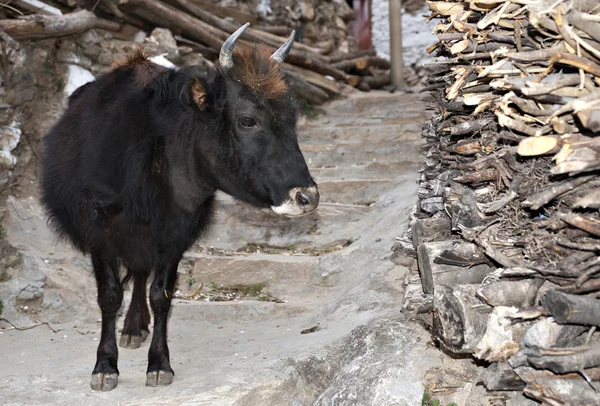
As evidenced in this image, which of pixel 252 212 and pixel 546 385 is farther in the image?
pixel 252 212

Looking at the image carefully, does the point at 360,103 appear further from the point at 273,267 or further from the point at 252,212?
the point at 273,267

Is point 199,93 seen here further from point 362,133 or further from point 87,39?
point 362,133

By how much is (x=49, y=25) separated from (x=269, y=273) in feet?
11.6

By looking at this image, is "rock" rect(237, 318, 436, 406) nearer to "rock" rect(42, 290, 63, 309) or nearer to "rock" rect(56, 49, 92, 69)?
"rock" rect(42, 290, 63, 309)

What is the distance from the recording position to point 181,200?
4.99m

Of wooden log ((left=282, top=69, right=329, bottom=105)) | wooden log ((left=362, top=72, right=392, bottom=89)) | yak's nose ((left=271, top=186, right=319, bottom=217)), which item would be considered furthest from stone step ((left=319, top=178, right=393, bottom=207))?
wooden log ((left=362, top=72, right=392, bottom=89))

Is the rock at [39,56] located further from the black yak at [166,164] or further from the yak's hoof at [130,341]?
the yak's hoof at [130,341]

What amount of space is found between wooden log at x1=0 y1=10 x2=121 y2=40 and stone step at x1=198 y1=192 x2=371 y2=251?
2465 millimetres

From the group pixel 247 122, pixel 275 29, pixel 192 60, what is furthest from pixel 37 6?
pixel 275 29

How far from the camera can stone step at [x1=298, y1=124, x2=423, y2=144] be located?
32.7 ft

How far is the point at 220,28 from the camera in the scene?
10852 mm

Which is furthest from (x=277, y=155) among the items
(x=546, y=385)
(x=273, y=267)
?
(x=273, y=267)

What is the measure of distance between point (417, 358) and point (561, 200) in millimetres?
1477

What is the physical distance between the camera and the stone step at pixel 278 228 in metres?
7.86
